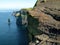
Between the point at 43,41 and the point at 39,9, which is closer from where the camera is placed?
the point at 43,41

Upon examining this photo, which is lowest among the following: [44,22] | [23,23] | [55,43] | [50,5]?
[23,23]

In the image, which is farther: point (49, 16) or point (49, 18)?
point (49, 16)

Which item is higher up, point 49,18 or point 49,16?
point 49,16

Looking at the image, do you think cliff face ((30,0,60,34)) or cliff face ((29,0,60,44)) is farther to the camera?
cliff face ((30,0,60,34))

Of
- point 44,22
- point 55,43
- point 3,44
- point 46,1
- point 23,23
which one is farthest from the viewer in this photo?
point 23,23

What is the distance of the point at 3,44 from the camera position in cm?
8162

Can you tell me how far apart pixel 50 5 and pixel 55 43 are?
13.0 metres

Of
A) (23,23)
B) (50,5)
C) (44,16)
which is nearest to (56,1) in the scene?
(50,5)

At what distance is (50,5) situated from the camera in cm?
4728

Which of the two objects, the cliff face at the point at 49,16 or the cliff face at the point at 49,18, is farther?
the cliff face at the point at 49,16

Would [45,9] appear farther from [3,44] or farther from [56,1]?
[3,44]

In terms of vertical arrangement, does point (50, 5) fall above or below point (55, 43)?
above

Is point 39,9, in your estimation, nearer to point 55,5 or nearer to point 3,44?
point 55,5

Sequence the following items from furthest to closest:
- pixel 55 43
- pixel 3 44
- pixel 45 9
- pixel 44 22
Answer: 1. pixel 3 44
2. pixel 45 9
3. pixel 44 22
4. pixel 55 43
